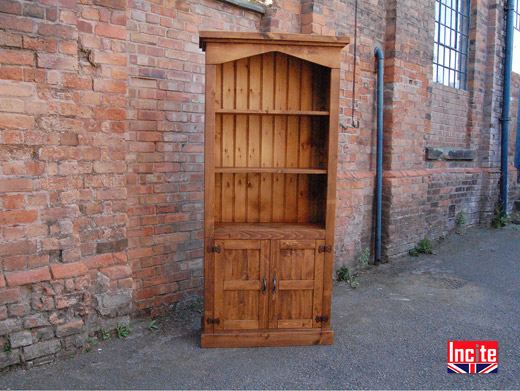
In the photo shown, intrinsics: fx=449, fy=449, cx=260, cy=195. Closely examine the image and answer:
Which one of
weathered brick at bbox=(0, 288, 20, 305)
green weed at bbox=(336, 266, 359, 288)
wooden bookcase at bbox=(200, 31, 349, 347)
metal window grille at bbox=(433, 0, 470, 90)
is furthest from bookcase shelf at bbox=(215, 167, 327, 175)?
metal window grille at bbox=(433, 0, 470, 90)

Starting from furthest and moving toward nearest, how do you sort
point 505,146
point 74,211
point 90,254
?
point 505,146, point 90,254, point 74,211

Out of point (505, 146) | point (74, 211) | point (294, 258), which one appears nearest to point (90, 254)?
point (74, 211)

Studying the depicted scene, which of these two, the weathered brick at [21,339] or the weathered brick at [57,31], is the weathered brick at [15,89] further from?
the weathered brick at [21,339]

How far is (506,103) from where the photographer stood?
8383 millimetres

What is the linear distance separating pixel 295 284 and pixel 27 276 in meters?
1.88

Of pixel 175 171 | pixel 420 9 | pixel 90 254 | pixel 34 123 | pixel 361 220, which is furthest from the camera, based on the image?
pixel 420 9

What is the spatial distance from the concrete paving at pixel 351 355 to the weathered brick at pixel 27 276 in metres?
0.59

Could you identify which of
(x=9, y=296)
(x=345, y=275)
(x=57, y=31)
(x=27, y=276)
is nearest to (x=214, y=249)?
(x=27, y=276)

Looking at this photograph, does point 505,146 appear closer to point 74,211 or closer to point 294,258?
point 294,258

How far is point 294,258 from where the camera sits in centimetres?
349

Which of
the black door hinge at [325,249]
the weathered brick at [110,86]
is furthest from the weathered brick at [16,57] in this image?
the black door hinge at [325,249]

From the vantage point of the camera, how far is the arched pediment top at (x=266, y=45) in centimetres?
316

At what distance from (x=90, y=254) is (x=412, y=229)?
4.55 m

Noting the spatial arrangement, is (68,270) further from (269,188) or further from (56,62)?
(269,188)
